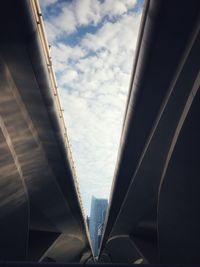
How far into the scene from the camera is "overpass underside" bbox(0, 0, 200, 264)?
899 centimetres

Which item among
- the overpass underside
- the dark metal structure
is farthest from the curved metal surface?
the dark metal structure

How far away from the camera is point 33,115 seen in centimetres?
1346

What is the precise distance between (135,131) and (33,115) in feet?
17.2

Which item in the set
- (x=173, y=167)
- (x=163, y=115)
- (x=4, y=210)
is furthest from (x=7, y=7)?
(x=4, y=210)

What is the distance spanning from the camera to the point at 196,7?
822cm

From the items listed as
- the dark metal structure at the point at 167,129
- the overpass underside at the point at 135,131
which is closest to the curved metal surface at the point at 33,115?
the overpass underside at the point at 135,131

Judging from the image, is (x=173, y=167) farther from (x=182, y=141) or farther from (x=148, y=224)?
(x=148, y=224)

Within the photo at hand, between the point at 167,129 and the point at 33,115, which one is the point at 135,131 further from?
the point at 33,115

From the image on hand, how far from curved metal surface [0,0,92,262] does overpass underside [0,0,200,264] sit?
4cm

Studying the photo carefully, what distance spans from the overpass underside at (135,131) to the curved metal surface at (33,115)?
0.04m

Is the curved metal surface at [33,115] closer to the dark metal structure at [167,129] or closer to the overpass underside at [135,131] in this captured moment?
the overpass underside at [135,131]

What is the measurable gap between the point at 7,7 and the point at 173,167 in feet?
34.8

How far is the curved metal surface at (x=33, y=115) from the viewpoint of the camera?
883 cm

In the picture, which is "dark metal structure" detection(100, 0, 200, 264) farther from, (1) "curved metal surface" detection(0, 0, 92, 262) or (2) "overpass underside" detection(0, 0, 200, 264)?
(1) "curved metal surface" detection(0, 0, 92, 262)
